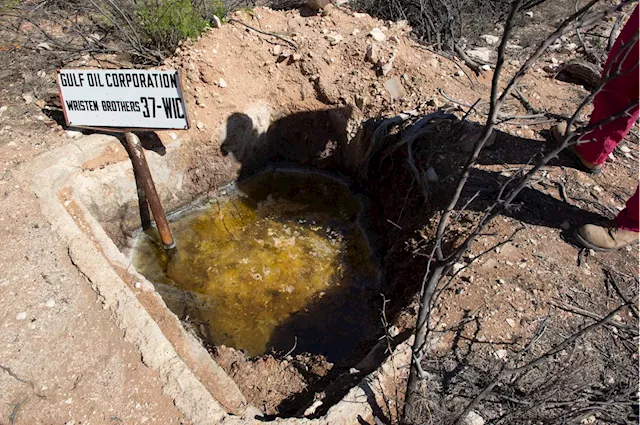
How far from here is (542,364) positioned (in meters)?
2.58

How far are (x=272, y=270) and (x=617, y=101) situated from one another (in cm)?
299

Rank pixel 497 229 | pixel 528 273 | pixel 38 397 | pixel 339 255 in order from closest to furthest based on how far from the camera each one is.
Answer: pixel 38 397
pixel 528 273
pixel 497 229
pixel 339 255

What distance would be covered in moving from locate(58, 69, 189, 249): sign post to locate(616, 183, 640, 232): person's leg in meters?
3.17

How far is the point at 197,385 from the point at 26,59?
416 centimetres

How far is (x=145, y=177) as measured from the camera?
396 centimetres

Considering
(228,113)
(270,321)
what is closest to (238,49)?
(228,113)

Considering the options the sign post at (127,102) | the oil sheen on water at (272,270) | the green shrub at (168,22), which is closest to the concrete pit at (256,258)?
the oil sheen on water at (272,270)

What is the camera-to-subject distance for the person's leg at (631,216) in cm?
298

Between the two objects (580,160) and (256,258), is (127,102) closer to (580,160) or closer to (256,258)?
(256,258)

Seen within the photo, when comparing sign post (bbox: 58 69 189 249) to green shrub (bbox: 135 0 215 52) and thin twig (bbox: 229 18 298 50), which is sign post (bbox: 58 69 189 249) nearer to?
green shrub (bbox: 135 0 215 52)

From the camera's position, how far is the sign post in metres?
3.43

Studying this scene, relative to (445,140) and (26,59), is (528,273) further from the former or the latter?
(26,59)

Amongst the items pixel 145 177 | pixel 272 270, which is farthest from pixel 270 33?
pixel 272 270

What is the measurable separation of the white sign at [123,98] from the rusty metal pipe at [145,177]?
0.55 feet
